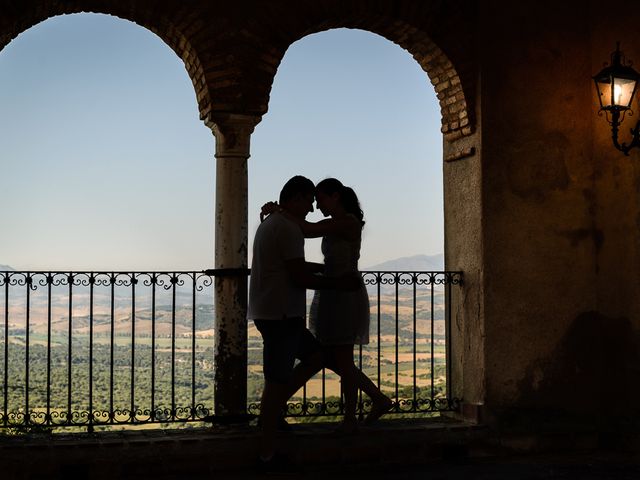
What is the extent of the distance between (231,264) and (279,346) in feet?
3.65

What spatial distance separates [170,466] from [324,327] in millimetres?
1403

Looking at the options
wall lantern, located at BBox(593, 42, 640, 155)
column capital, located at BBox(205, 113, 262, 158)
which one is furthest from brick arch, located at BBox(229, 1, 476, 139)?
wall lantern, located at BBox(593, 42, 640, 155)

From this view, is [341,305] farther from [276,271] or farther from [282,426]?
[282,426]

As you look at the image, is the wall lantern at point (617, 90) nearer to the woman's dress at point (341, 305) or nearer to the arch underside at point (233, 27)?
the arch underside at point (233, 27)

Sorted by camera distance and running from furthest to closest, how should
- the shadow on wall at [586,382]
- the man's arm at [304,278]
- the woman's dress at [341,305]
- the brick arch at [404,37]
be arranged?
the shadow on wall at [586,382], the brick arch at [404,37], the woman's dress at [341,305], the man's arm at [304,278]

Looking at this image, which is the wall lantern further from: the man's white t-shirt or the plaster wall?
the man's white t-shirt

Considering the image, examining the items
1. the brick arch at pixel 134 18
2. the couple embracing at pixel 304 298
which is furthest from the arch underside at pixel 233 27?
the couple embracing at pixel 304 298

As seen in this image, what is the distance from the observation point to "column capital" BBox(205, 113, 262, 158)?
6234 mm

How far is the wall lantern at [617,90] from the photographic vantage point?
6344mm

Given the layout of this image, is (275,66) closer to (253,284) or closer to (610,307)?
(253,284)

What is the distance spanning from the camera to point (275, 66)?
6.38 metres

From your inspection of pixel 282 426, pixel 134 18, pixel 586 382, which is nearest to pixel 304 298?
pixel 282 426

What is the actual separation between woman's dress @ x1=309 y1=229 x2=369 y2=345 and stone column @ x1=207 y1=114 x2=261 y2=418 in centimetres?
66

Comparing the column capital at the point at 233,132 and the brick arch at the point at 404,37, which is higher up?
the brick arch at the point at 404,37
